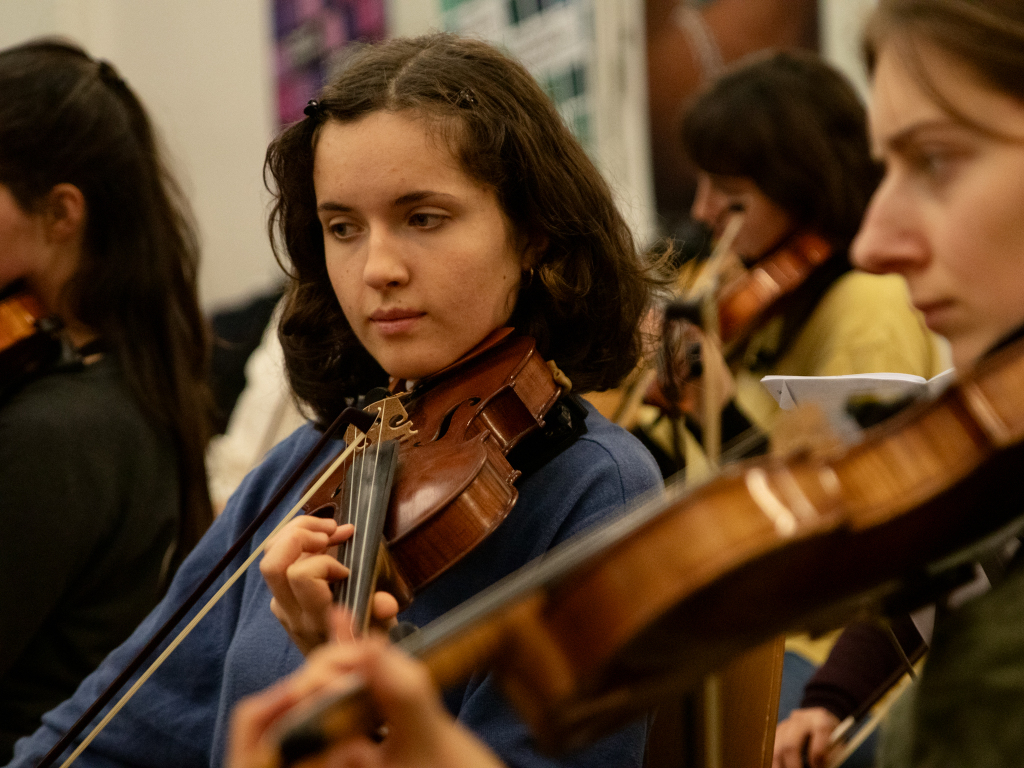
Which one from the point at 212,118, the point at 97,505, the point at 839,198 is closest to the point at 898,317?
the point at 839,198

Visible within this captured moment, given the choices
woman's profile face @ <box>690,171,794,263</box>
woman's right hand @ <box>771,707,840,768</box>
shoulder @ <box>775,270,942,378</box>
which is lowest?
woman's right hand @ <box>771,707,840,768</box>

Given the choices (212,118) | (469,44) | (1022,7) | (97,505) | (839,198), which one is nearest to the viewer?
(1022,7)

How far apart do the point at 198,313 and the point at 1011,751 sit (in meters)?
1.37

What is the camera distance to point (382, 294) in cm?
97

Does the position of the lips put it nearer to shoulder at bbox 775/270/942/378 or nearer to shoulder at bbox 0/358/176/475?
shoulder at bbox 0/358/176/475

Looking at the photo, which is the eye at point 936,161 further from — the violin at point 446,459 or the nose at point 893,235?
the violin at point 446,459

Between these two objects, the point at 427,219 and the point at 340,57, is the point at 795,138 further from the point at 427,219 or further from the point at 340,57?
the point at 427,219

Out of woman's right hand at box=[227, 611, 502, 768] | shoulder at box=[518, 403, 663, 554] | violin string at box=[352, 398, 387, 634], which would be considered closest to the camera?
woman's right hand at box=[227, 611, 502, 768]

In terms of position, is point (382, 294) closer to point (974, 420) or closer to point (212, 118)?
point (974, 420)

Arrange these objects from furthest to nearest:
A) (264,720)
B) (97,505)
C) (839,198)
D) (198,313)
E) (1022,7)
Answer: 1. (839,198)
2. (198,313)
3. (97,505)
4. (1022,7)
5. (264,720)

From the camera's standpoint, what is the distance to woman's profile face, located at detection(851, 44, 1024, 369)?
595 mm

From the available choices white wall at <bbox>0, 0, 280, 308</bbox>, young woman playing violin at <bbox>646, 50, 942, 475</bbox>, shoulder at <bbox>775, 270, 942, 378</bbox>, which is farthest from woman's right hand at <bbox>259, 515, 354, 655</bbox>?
white wall at <bbox>0, 0, 280, 308</bbox>

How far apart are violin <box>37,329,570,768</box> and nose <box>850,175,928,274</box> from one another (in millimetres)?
344

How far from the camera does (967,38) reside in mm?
611
